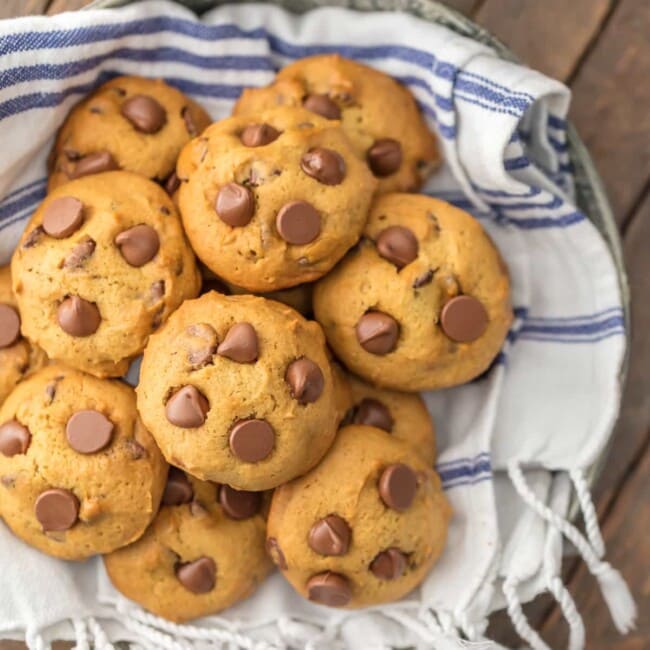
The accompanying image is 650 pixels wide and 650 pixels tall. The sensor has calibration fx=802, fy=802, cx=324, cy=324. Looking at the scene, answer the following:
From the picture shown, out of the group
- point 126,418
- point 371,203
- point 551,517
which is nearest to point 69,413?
point 126,418

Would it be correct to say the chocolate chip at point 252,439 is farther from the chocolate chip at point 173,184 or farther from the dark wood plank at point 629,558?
the dark wood plank at point 629,558

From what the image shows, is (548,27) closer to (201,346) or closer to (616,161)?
(616,161)

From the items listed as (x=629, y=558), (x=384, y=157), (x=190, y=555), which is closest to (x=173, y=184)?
(x=384, y=157)

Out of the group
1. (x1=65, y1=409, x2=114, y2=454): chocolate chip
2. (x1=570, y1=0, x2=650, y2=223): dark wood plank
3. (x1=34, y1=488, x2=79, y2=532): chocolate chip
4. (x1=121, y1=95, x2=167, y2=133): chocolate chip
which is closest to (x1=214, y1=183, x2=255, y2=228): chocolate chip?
(x1=121, y1=95, x2=167, y2=133): chocolate chip

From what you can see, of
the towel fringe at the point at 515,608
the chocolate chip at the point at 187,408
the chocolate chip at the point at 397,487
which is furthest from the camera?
the towel fringe at the point at 515,608

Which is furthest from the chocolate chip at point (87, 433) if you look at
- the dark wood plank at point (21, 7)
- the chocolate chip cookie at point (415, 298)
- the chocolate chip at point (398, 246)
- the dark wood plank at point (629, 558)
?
the dark wood plank at point (629, 558)
